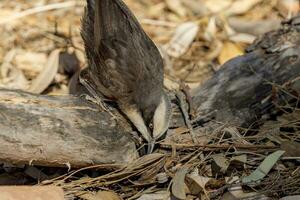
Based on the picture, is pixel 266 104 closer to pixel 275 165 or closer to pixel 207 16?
pixel 275 165

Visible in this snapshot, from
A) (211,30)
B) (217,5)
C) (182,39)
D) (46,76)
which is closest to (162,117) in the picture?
(46,76)

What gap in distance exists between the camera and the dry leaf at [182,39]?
3137 millimetres

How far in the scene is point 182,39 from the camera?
3209 millimetres

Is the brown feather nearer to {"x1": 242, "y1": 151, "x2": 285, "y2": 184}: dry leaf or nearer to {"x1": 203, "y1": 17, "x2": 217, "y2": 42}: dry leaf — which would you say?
{"x1": 242, "y1": 151, "x2": 285, "y2": 184}: dry leaf

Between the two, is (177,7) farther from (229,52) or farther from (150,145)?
(150,145)

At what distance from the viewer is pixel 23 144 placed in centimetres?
179

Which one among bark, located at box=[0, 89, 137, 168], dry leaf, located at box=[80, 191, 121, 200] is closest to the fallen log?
bark, located at box=[0, 89, 137, 168]

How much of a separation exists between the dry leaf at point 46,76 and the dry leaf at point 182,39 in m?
0.62

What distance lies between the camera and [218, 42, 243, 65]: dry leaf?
9.84ft

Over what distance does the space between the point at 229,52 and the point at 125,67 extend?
1235 millimetres

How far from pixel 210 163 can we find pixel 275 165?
22cm

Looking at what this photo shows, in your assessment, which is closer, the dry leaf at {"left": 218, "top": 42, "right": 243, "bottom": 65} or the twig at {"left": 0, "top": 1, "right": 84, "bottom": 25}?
the dry leaf at {"left": 218, "top": 42, "right": 243, "bottom": 65}

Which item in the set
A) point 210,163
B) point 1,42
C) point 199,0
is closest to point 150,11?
point 199,0

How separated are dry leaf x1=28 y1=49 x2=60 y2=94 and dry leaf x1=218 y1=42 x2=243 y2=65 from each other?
830 mm
